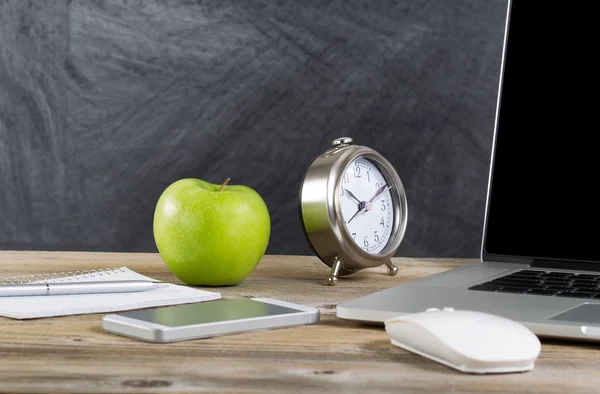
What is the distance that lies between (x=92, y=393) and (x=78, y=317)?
0.87 ft

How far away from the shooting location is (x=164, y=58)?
156 cm

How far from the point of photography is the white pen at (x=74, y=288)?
2.82 ft

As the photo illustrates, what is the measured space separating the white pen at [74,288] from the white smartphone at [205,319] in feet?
0.30

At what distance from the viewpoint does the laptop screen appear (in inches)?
40.6

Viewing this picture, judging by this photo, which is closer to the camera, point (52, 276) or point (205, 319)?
point (205, 319)

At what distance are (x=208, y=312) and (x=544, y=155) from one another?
0.53 m

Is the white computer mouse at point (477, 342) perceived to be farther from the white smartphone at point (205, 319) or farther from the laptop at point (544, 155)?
the laptop at point (544, 155)

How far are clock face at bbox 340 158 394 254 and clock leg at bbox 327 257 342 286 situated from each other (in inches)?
1.5

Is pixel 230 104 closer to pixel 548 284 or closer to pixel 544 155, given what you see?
pixel 544 155

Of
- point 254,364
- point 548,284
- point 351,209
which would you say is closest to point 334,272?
point 351,209

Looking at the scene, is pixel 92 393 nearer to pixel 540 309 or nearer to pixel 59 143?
pixel 540 309

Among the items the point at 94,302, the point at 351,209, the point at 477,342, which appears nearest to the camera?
the point at 477,342

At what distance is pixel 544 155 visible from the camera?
1.05 meters

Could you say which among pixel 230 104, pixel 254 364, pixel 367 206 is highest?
pixel 230 104
